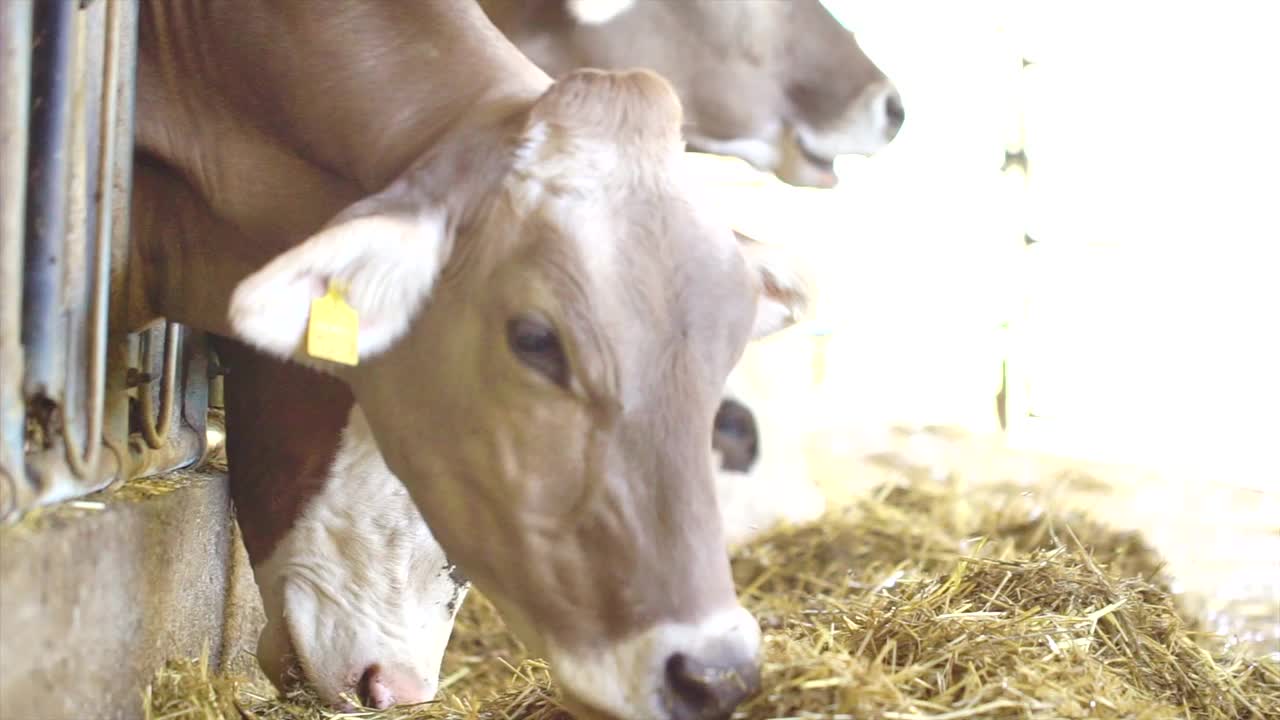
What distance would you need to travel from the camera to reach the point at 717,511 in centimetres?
213

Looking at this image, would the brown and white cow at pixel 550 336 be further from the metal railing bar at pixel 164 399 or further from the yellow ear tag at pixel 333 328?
the metal railing bar at pixel 164 399

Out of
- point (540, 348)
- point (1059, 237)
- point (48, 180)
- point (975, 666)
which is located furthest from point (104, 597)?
point (1059, 237)

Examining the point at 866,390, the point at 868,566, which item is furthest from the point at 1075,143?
the point at 868,566

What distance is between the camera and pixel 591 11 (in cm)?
479

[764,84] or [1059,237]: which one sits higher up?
[764,84]

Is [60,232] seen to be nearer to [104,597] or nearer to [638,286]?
[104,597]

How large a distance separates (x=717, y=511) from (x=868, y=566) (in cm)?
377

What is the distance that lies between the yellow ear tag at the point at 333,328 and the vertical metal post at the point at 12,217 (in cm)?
49

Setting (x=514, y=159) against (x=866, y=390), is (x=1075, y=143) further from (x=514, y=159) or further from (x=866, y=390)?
(x=514, y=159)

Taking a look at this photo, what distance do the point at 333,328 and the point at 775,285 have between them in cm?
98

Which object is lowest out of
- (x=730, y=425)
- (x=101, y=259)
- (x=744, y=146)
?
(x=730, y=425)

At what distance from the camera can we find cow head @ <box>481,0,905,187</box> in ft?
16.2

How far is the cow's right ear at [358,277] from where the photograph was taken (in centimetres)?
215

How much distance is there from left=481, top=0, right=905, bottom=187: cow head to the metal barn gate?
263cm
